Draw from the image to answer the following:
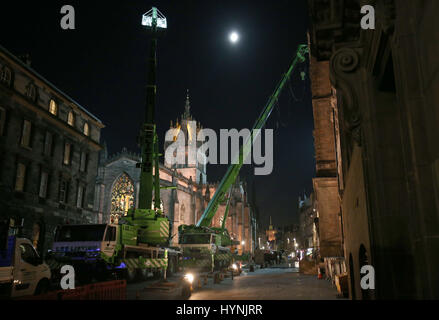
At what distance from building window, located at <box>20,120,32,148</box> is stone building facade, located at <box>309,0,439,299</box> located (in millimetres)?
27524

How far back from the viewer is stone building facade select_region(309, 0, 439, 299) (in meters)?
2.96

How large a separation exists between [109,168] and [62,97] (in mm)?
26107

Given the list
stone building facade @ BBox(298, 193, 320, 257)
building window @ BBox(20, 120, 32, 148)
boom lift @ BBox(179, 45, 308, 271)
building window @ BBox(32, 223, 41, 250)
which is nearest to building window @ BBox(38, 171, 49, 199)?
building window @ BBox(32, 223, 41, 250)

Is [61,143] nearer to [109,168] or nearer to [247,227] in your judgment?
[109,168]

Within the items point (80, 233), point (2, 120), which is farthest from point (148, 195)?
point (2, 120)

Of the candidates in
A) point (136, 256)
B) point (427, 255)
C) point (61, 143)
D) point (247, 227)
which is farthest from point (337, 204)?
point (247, 227)

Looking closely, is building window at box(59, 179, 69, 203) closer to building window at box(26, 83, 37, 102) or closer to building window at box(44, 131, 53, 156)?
building window at box(44, 131, 53, 156)

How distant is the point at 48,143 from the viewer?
102ft

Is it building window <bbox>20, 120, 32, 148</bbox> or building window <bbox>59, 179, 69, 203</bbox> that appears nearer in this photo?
building window <bbox>20, 120, 32, 148</bbox>

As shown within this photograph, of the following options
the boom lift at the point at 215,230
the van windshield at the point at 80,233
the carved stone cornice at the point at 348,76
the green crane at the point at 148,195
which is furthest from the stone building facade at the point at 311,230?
the carved stone cornice at the point at 348,76

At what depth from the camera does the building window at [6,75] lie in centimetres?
2616

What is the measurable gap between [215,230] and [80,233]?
58.1ft

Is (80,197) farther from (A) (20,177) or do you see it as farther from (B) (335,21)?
(B) (335,21)

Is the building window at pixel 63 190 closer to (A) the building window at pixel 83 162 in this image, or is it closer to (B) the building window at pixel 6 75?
(A) the building window at pixel 83 162
